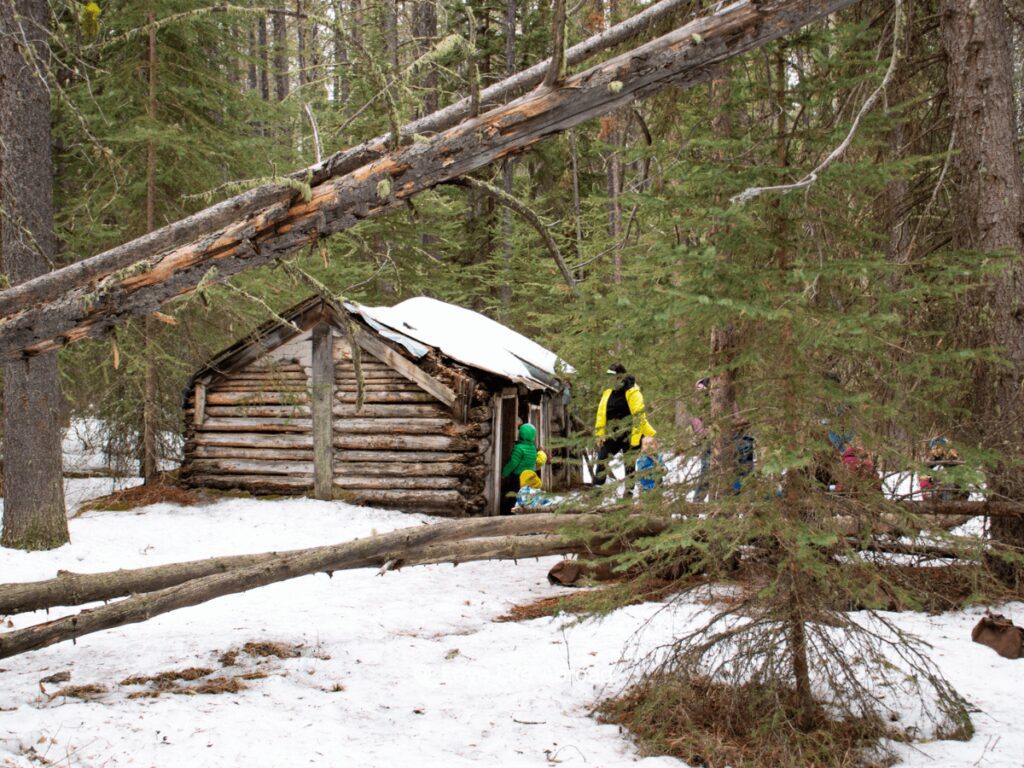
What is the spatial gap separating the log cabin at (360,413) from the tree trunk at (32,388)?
322cm

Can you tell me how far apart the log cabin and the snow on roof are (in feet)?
0.13

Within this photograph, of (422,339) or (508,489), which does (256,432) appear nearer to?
(422,339)

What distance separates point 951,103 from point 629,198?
479cm

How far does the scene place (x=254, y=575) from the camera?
19.0 feet

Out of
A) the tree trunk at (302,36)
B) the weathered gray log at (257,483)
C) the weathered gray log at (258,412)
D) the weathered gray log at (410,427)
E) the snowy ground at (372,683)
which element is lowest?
the snowy ground at (372,683)

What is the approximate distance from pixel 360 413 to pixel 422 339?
1.63m

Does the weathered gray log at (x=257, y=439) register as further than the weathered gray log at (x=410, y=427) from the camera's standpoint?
Yes

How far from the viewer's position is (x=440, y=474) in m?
12.9

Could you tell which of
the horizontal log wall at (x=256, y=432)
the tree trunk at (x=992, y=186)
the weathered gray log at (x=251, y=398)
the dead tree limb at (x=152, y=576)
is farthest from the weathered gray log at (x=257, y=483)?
the tree trunk at (x=992, y=186)

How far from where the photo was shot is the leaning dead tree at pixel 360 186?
461 cm

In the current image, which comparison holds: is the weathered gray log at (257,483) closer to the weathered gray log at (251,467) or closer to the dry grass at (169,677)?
the weathered gray log at (251,467)

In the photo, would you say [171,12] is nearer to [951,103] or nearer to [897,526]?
[951,103]

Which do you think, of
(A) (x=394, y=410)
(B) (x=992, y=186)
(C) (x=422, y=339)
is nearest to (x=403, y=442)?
(A) (x=394, y=410)

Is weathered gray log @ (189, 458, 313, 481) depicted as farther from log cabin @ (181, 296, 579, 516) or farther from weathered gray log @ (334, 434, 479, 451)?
weathered gray log @ (334, 434, 479, 451)
